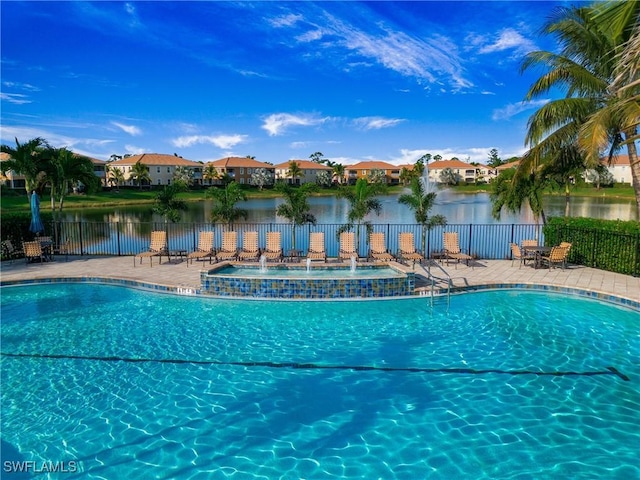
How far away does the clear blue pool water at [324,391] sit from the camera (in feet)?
14.1

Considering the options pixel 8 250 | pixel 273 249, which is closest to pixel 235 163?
pixel 8 250

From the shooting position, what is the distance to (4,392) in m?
5.70

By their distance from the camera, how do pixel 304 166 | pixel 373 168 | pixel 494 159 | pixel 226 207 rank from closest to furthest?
pixel 226 207 < pixel 304 166 < pixel 373 168 < pixel 494 159

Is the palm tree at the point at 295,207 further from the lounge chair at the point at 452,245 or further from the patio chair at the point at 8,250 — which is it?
the patio chair at the point at 8,250

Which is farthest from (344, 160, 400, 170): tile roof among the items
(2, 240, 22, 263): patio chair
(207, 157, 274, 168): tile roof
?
(2, 240, 22, 263): patio chair

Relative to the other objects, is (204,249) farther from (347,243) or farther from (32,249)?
(32,249)

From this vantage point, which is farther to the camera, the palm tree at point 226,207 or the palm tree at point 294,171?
the palm tree at point 294,171

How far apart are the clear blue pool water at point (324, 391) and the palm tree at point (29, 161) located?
805cm

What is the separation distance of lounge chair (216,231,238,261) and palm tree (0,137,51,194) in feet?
24.2

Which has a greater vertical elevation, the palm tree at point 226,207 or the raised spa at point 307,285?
the palm tree at point 226,207

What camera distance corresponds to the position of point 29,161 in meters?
15.1

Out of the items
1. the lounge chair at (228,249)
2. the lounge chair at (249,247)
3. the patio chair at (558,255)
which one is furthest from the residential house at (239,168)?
the patio chair at (558,255)

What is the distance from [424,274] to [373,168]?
90.1 metres

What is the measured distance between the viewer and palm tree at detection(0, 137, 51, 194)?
14945 mm
